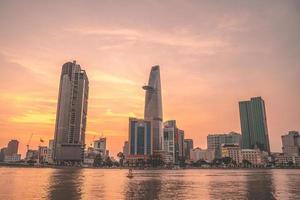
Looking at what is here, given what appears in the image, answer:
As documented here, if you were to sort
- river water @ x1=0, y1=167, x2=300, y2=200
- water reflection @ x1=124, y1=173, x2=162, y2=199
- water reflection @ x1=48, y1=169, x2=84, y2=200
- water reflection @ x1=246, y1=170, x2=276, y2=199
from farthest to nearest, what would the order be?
water reflection @ x1=246, y1=170, x2=276, y2=199 → river water @ x1=0, y1=167, x2=300, y2=200 → water reflection @ x1=124, y1=173, x2=162, y2=199 → water reflection @ x1=48, y1=169, x2=84, y2=200

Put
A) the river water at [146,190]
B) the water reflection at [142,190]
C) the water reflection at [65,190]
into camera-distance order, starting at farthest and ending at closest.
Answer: the river water at [146,190] < the water reflection at [142,190] < the water reflection at [65,190]

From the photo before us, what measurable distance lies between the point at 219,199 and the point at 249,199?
560 centimetres

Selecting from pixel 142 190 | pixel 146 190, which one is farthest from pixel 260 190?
pixel 142 190

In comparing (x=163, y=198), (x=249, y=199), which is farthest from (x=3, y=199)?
(x=249, y=199)

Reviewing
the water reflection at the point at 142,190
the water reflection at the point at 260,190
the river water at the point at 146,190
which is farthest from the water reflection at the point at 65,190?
the water reflection at the point at 260,190

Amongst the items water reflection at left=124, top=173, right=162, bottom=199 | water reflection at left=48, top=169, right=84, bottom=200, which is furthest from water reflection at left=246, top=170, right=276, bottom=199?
water reflection at left=48, top=169, right=84, bottom=200

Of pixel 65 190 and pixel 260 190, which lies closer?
pixel 65 190

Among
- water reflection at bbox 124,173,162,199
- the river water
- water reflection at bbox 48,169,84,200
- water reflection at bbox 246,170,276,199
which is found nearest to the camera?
water reflection at bbox 48,169,84,200

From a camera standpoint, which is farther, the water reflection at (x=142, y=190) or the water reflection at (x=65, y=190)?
the water reflection at (x=142, y=190)

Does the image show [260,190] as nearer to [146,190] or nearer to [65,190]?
[146,190]

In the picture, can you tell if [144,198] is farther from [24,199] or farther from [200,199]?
[24,199]

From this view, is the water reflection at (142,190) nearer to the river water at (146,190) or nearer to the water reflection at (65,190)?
the river water at (146,190)

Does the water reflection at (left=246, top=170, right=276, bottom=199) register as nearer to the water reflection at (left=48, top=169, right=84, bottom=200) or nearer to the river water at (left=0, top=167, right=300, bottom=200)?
the river water at (left=0, top=167, right=300, bottom=200)

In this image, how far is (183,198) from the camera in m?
58.0
